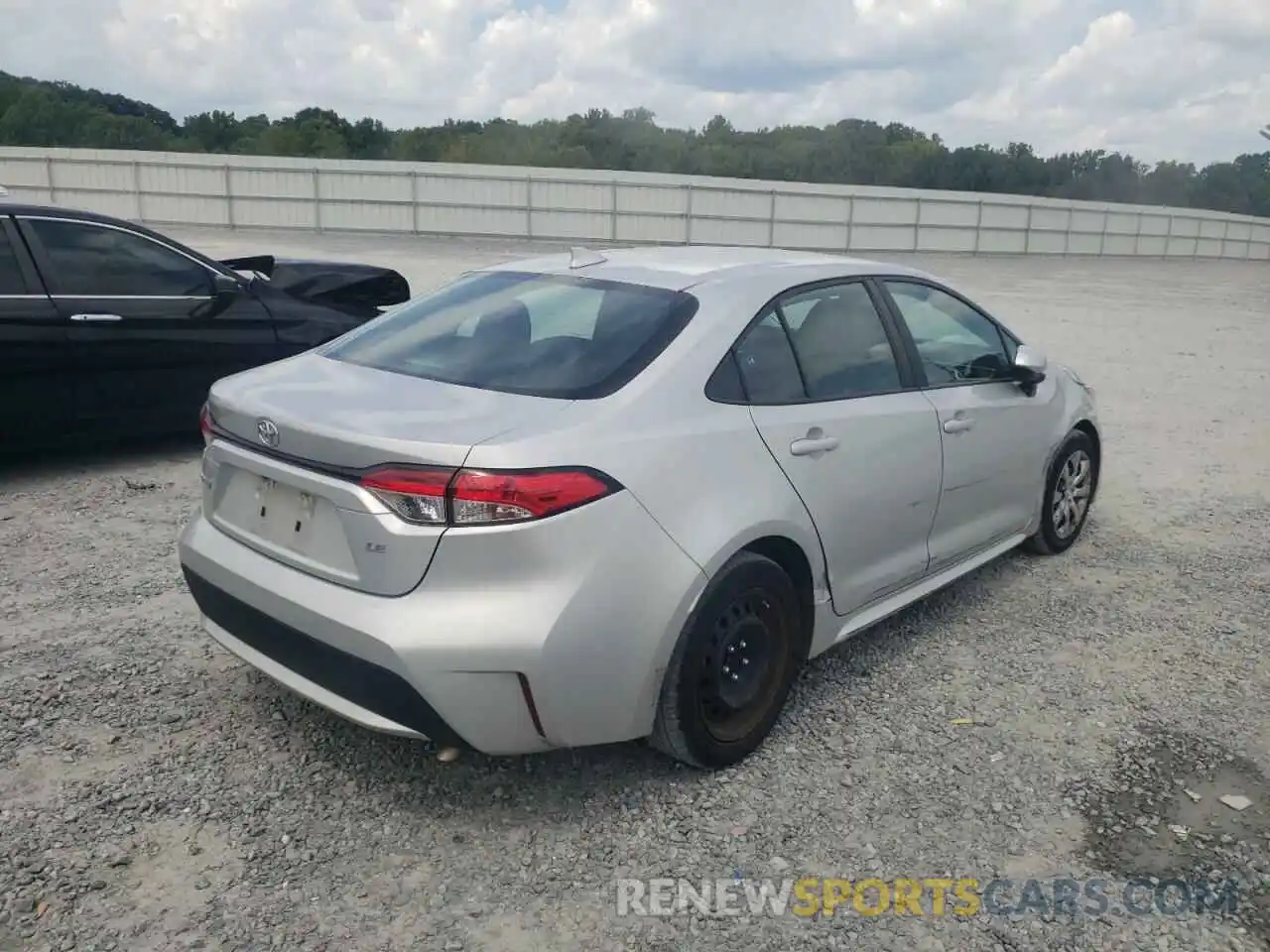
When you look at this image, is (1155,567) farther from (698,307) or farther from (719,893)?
(719,893)

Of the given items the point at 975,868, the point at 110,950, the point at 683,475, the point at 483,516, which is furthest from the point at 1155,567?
the point at 110,950

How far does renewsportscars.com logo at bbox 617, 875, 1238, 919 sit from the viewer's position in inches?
103

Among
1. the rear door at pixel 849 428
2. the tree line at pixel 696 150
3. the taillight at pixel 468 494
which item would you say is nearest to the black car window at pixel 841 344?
the rear door at pixel 849 428

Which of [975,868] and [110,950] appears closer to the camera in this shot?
[110,950]

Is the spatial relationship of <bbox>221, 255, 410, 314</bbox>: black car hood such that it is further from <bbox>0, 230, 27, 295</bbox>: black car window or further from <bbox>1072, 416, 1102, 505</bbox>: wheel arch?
<bbox>1072, 416, 1102, 505</bbox>: wheel arch

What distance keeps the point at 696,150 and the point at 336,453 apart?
66.1 m

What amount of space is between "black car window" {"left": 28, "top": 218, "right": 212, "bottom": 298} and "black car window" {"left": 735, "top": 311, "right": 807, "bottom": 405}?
435cm

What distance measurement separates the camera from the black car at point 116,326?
224 inches

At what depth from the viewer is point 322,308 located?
6961mm

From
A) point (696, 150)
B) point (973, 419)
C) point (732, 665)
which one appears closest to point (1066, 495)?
point (973, 419)

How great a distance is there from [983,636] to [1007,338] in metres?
1.45

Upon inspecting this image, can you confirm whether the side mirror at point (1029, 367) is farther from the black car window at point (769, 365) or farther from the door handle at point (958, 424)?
the black car window at point (769, 365)

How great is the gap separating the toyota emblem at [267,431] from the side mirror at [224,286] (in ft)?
13.1

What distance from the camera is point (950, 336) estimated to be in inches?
174
